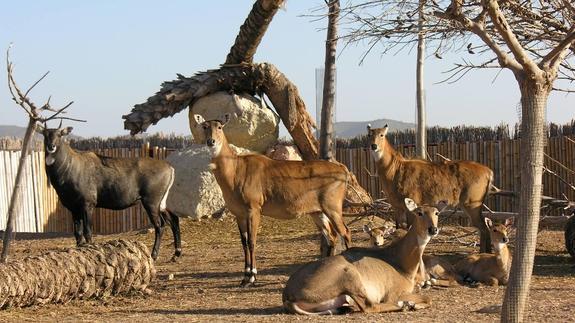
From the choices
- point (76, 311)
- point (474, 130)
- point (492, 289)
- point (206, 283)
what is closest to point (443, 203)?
point (492, 289)

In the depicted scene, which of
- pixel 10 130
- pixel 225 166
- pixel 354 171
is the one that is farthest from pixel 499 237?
pixel 10 130

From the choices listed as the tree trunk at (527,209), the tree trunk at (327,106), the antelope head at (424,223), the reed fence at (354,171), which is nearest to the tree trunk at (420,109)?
the reed fence at (354,171)

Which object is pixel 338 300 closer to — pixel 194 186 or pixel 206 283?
pixel 206 283

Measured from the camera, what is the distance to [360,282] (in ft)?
32.4

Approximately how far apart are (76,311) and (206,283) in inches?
95.8

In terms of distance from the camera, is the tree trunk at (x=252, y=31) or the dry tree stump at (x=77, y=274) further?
the tree trunk at (x=252, y=31)

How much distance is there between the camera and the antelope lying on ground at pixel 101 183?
596 inches

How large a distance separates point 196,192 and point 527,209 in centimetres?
1288

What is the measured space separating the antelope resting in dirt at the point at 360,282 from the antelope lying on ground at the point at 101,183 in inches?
224

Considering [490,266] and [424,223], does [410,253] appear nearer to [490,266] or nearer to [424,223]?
[424,223]

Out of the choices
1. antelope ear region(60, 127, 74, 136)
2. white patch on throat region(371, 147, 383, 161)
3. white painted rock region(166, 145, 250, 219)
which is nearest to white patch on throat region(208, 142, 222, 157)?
white patch on throat region(371, 147, 383, 161)

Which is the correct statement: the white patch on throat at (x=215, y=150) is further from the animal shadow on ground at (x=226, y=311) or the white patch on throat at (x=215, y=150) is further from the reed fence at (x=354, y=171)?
the reed fence at (x=354, y=171)

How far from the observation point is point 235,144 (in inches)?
805

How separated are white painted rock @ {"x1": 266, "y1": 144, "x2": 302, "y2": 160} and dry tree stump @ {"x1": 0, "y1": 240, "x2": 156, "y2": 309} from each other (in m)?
8.15
